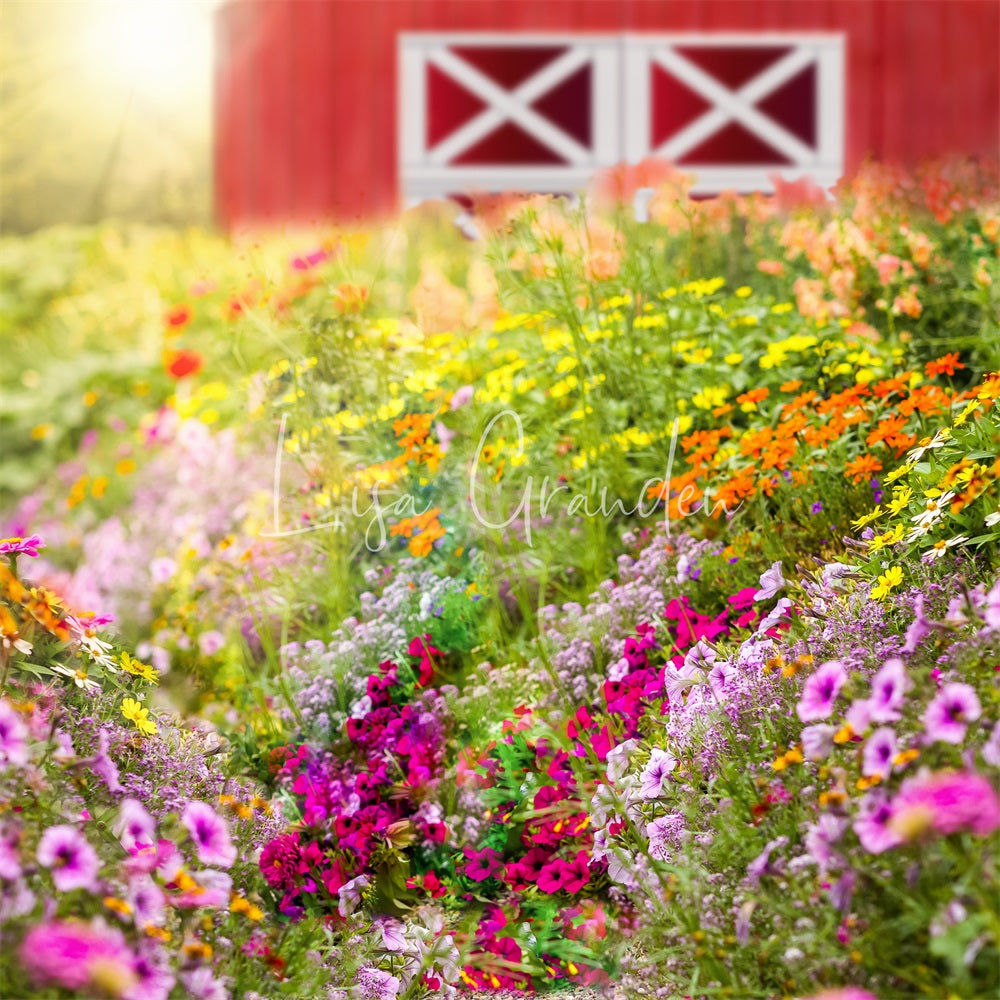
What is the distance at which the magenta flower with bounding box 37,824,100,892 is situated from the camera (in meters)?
1.64

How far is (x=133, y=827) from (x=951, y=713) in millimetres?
1255

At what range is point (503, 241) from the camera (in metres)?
3.83

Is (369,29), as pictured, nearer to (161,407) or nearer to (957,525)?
(161,407)

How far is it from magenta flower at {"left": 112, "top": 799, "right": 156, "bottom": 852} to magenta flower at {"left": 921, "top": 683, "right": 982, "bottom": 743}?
3.94 feet

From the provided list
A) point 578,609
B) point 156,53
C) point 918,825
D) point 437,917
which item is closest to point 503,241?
point 578,609

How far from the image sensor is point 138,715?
2.31m

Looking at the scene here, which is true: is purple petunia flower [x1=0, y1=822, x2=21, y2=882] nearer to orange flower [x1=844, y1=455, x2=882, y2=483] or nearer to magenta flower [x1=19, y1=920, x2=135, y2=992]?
magenta flower [x1=19, y1=920, x2=135, y2=992]

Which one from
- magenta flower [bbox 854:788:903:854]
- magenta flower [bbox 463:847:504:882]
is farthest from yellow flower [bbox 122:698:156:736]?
magenta flower [bbox 854:788:903:854]

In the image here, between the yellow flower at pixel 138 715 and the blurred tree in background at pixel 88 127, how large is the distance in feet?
54.3

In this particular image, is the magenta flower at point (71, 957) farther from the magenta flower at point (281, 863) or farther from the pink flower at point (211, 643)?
the pink flower at point (211, 643)

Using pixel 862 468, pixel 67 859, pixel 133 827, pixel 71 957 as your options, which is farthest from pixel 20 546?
pixel 862 468

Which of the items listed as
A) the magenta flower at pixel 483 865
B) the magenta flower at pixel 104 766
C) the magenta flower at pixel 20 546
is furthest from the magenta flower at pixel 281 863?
→ the magenta flower at pixel 20 546

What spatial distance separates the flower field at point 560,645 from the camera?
5.80ft
